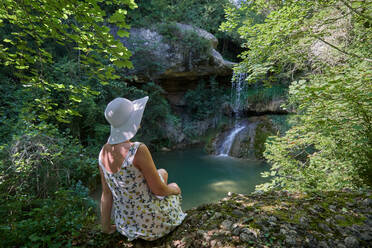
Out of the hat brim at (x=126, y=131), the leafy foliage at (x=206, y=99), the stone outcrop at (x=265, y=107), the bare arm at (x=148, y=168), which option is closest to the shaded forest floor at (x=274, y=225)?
the bare arm at (x=148, y=168)

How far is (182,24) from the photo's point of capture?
12.4 m

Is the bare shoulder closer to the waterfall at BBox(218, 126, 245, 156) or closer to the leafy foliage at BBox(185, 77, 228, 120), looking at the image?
the waterfall at BBox(218, 126, 245, 156)

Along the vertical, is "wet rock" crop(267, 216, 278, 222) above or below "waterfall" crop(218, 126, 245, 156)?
above

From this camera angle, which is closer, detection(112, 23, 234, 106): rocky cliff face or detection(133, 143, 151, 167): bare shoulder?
detection(133, 143, 151, 167): bare shoulder

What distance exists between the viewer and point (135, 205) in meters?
1.46

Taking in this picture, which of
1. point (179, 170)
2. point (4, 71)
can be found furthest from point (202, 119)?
point (4, 71)

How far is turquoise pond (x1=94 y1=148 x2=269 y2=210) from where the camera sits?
21.5 ft

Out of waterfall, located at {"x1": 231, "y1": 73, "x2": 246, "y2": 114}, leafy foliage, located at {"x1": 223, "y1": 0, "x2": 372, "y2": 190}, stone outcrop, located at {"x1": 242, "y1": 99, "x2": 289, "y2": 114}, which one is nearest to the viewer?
leafy foliage, located at {"x1": 223, "y1": 0, "x2": 372, "y2": 190}

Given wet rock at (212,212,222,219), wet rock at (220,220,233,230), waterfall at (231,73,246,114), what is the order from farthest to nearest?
waterfall at (231,73,246,114) → wet rock at (212,212,222,219) → wet rock at (220,220,233,230)

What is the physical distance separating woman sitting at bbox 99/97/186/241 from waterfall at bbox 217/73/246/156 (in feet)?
32.3

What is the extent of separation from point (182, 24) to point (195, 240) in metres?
13.6

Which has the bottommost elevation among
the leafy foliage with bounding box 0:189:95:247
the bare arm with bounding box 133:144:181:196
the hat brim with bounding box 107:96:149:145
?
the leafy foliage with bounding box 0:189:95:247

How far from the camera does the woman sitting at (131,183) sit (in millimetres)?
1370

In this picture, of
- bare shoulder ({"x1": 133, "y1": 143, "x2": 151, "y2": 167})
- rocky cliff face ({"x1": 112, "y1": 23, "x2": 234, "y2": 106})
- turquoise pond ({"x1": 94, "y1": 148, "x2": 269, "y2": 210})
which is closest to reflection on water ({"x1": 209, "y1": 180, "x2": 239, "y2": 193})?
turquoise pond ({"x1": 94, "y1": 148, "x2": 269, "y2": 210})
